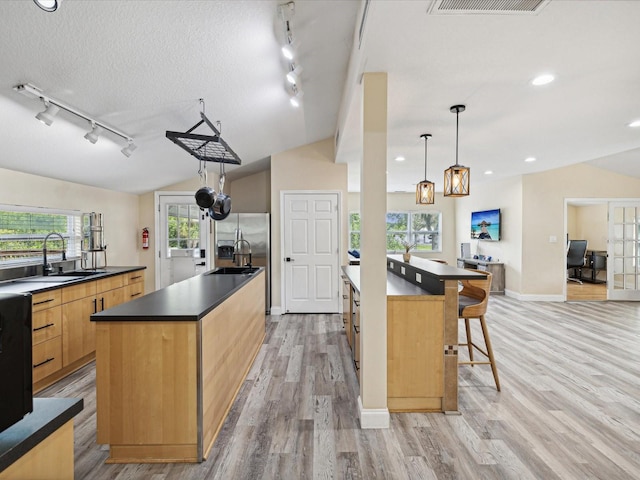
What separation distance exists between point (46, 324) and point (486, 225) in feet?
25.4

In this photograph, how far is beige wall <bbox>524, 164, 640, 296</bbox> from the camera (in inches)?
254

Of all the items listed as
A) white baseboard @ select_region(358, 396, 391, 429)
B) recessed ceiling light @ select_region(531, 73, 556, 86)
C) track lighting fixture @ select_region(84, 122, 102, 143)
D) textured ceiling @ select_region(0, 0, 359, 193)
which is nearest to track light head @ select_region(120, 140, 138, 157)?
textured ceiling @ select_region(0, 0, 359, 193)

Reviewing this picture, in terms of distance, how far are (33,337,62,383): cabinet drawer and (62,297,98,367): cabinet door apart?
6cm

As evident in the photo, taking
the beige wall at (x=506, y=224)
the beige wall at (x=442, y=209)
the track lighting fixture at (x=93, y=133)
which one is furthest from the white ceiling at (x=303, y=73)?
the beige wall at (x=442, y=209)

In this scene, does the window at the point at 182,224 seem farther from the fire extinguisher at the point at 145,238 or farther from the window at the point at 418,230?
the window at the point at 418,230

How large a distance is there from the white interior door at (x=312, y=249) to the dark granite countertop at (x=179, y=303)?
8.05 ft

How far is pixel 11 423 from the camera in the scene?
0.73m

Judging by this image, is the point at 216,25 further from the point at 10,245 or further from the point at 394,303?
the point at 10,245

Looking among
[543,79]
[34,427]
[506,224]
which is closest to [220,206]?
[34,427]

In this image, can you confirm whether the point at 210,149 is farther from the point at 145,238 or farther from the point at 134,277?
the point at 145,238

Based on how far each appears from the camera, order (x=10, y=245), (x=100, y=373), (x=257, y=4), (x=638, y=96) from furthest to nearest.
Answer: (x=10, y=245), (x=638, y=96), (x=257, y=4), (x=100, y=373)

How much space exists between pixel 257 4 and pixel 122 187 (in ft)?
12.6

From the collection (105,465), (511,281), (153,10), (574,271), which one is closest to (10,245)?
(105,465)

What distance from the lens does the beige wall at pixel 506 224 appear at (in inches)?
262
